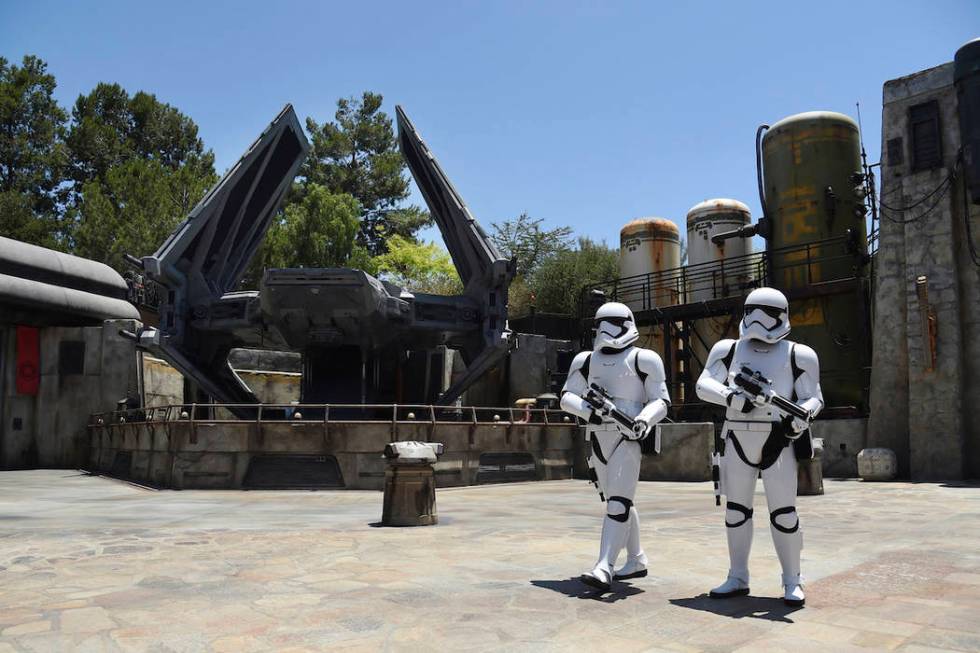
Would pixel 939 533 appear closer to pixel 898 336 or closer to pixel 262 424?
pixel 898 336

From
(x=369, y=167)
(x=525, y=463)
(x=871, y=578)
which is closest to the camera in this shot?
(x=871, y=578)

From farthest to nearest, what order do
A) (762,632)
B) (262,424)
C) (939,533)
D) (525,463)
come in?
(525,463), (262,424), (939,533), (762,632)

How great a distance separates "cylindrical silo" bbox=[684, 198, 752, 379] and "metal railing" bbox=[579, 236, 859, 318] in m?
0.04

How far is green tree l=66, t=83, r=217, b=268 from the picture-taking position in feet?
114

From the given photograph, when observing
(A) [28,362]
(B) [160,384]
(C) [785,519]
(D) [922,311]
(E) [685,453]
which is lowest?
(E) [685,453]

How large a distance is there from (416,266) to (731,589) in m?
43.1

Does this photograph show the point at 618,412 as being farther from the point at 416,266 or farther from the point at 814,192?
the point at 416,266

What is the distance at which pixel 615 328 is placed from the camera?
5844 mm

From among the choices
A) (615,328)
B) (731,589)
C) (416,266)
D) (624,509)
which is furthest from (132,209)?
(731,589)

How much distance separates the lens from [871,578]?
5.54 meters

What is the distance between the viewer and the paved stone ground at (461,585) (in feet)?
12.9

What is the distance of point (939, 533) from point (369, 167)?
44.3 meters

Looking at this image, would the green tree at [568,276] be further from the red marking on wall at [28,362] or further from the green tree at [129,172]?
the red marking on wall at [28,362]

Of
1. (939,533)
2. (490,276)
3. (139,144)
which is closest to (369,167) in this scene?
(139,144)
